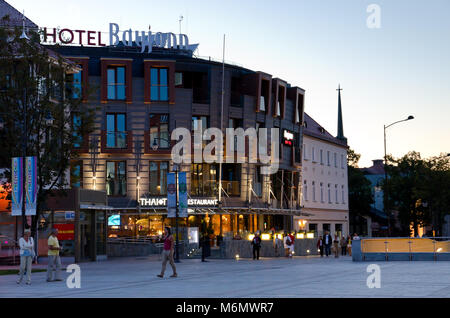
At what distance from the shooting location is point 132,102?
5853 cm

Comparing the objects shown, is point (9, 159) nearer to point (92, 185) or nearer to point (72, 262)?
point (72, 262)

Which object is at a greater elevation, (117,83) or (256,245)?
(117,83)

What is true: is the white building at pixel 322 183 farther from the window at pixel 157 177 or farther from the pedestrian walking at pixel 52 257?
the pedestrian walking at pixel 52 257

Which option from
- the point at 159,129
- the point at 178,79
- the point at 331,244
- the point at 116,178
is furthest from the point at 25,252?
the point at 178,79

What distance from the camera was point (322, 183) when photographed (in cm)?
7831

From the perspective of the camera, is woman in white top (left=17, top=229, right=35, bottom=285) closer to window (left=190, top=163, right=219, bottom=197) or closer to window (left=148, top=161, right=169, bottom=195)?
window (left=148, top=161, right=169, bottom=195)

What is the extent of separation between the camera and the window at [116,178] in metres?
58.3

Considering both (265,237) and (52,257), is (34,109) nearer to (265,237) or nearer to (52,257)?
(52,257)

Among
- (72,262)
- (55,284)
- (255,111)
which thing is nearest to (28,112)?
(72,262)

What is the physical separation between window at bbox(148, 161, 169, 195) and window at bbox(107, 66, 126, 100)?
5.81 m

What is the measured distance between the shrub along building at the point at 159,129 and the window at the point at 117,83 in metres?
0.08

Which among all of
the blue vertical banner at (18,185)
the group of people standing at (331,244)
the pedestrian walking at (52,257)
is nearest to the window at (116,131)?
the group of people standing at (331,244)

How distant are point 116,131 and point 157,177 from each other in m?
4.78
